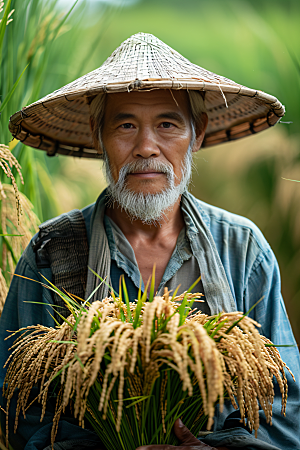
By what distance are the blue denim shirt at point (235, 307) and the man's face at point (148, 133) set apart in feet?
0.90

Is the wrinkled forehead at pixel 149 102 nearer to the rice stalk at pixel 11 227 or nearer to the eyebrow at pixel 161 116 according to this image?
the eyebrow at pixel 161 116

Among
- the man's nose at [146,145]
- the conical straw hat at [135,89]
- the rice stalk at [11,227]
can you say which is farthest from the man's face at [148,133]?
the rice stalk at [11,227]

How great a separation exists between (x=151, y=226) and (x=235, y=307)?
43 centimetres

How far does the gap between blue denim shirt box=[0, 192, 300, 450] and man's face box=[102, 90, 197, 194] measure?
0.27 metres

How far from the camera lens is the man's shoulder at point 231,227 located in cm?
145

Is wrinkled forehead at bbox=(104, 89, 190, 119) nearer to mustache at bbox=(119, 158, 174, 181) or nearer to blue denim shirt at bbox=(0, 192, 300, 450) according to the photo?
mustache at bbox=(119, 158, 174, 181)

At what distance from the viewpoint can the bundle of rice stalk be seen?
2.09 ft

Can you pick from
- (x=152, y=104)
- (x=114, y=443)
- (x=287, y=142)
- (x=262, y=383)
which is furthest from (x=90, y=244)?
(x=287, y=142)

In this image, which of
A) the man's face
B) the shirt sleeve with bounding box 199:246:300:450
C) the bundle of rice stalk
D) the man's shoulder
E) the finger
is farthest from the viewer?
the man's shoulder

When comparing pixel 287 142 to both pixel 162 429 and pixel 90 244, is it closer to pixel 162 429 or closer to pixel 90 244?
pixel 90 244

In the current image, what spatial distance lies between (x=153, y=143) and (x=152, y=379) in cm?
78

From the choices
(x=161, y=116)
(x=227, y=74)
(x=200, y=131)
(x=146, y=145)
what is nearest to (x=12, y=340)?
(x=146, y=145)

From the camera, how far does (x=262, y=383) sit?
2.52ft

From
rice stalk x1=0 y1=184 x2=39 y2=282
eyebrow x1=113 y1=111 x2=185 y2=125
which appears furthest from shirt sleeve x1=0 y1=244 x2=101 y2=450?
eyebrow x1=113 y1=111 x2=185 y2=125
